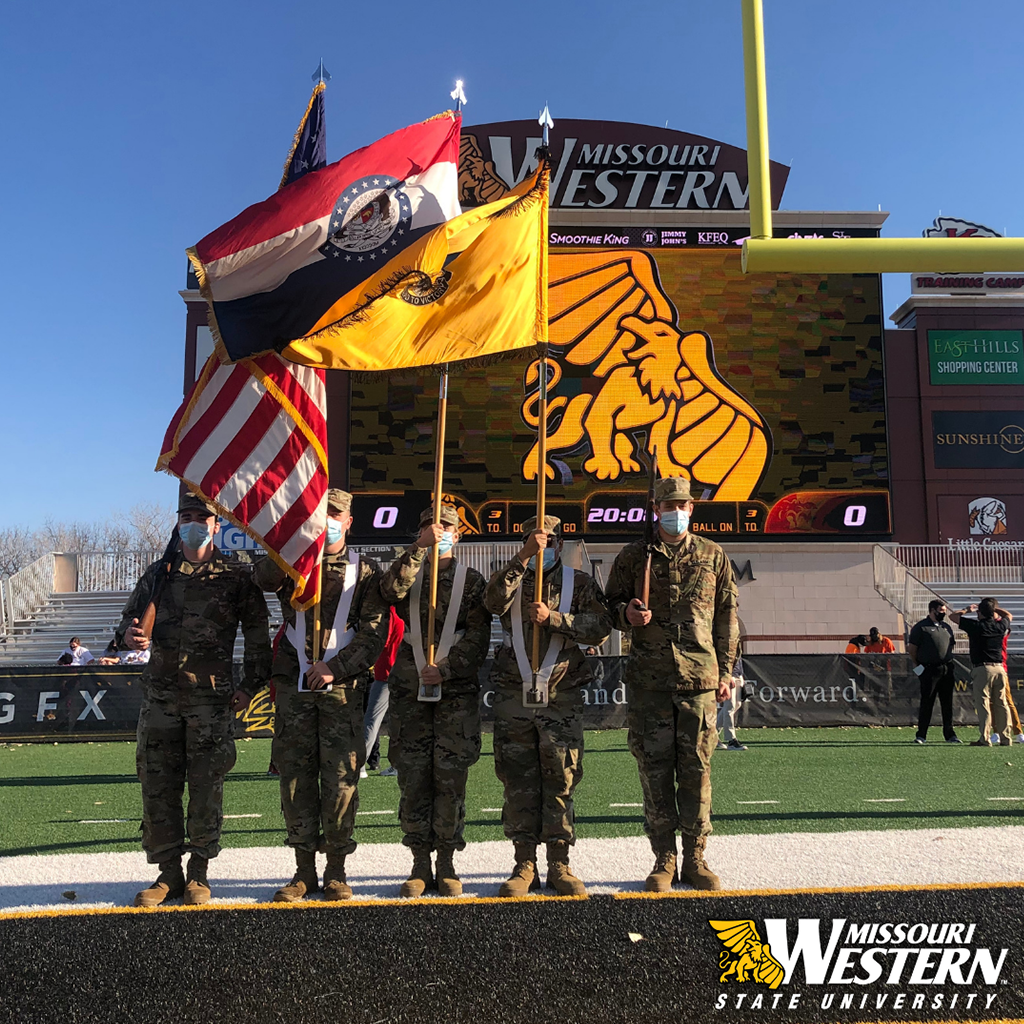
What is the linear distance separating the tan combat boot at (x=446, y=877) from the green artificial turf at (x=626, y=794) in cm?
165

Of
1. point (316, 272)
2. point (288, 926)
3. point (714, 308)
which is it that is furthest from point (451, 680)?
point (714, 308)

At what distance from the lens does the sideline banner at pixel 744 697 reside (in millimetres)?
13805

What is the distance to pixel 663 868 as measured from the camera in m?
4.32

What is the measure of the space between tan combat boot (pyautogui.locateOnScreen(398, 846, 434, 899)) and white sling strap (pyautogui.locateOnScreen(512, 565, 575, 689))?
97 centimetres

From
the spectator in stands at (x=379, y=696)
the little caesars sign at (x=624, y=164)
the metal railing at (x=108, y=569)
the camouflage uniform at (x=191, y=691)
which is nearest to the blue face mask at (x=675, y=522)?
the spectator in stands at (x=379, y=696)

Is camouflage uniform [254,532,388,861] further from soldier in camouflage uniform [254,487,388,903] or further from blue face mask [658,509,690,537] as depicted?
blue face mask [658,509,690,537]

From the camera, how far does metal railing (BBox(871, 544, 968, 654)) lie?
72.1 ft

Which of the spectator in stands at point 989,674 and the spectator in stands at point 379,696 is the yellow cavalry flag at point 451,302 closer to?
the spectator in stands at point 379,696

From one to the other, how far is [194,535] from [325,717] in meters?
1.17

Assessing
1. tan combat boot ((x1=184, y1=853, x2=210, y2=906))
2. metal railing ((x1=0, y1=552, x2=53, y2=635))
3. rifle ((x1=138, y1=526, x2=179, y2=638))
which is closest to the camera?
tan combat boot ((x1=184, y1=853, x2=210, y2=906))

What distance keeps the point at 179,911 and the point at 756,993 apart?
2.22 m

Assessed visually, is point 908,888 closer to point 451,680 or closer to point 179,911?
point 451,680

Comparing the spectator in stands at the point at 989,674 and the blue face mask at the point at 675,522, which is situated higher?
the blue face mask at the point at 675,522

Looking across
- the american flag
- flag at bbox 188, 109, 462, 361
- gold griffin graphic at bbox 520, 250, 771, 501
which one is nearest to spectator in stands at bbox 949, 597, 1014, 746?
gold griffin graphic at bbox 520, 250, 771, 501
